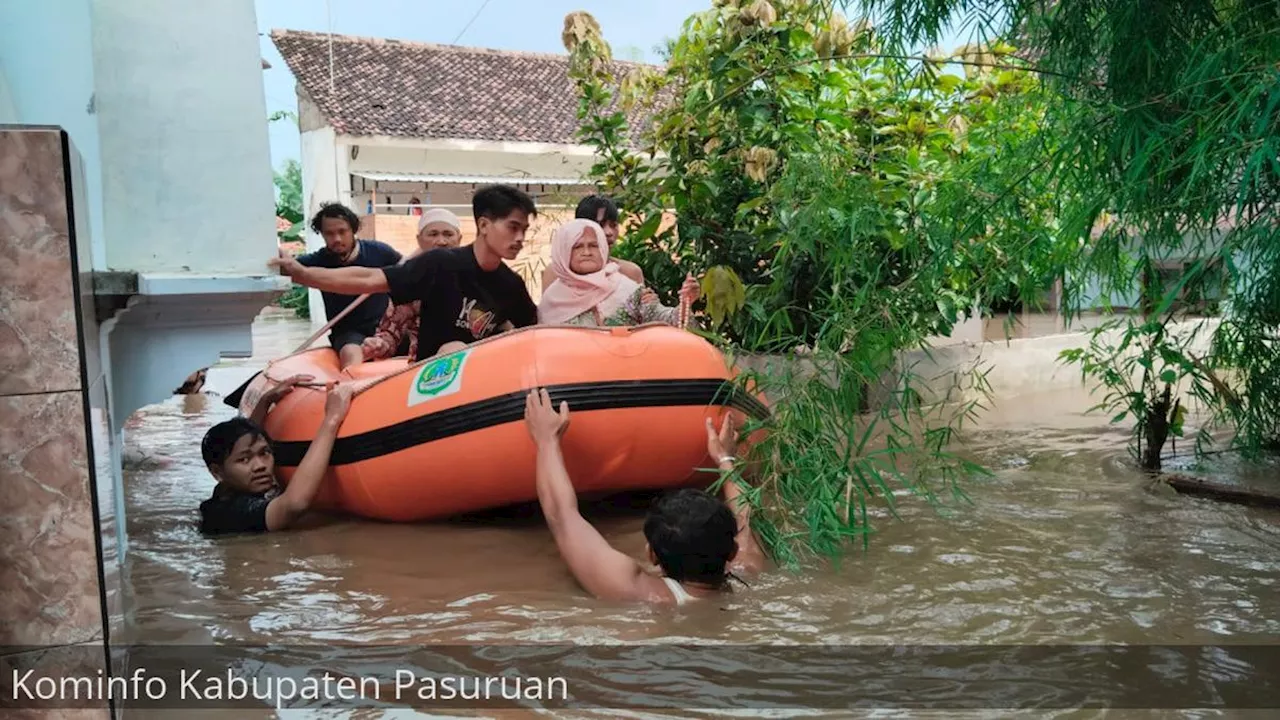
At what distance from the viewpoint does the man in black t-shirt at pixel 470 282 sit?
4.28 m

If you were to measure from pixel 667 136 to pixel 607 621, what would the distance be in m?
3.54

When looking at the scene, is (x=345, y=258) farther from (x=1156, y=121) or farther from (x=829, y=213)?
(x=1156, y=121)

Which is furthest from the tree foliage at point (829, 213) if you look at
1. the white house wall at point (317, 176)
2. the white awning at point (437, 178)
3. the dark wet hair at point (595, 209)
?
the white house wall at point (317, 176)

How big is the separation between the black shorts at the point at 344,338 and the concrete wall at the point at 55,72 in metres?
2.52

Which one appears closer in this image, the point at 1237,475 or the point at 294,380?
the point at 294,380

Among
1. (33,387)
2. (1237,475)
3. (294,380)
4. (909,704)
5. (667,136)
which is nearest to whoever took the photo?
(33,387)

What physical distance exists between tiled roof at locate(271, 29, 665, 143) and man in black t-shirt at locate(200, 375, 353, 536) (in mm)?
15053

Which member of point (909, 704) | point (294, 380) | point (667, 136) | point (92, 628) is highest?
point (667, 136)

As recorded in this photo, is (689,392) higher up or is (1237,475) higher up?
(689,392)

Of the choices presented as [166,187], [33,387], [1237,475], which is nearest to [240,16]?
[166,187]

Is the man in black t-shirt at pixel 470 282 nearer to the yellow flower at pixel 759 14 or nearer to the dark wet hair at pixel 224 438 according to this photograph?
the dark wet hair at pixel 224 438

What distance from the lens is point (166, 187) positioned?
3266mm

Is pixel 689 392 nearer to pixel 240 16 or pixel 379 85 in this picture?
pixel 240 16

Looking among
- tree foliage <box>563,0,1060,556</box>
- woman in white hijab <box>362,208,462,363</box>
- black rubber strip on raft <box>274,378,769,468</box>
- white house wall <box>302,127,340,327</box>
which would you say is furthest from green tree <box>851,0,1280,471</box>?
white house wall <box>302,127,340,327</box>
